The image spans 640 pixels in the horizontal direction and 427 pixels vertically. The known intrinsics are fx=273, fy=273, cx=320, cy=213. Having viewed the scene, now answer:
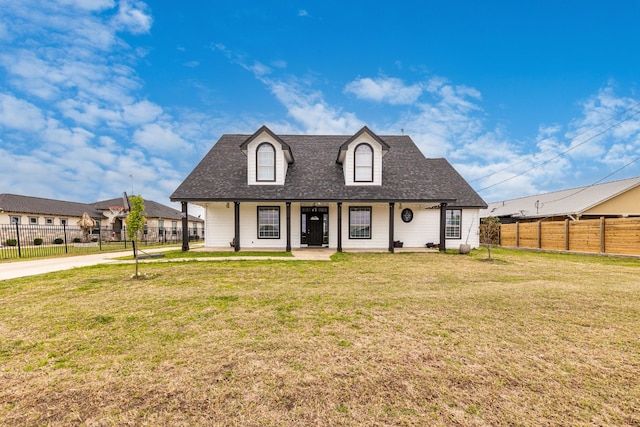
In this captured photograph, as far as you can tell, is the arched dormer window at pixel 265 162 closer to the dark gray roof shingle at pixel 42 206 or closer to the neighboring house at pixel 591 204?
the neighboring house at pixel 591 204

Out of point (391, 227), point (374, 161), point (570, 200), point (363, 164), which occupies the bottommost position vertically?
point (391, 227)

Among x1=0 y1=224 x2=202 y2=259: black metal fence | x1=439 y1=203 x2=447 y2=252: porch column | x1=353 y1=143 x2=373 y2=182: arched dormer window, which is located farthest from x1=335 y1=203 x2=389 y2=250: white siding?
x1=0 y1=224 x2=202 y2=259: black metal fence

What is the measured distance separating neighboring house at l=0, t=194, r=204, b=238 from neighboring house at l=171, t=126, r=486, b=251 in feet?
48.5

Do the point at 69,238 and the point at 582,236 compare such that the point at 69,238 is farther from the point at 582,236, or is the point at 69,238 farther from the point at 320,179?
the point at 582,236

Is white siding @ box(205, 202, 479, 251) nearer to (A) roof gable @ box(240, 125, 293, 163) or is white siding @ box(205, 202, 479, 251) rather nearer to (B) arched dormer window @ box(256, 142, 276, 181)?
(B) arched dormer window @ box(256, 142, 276, 181)

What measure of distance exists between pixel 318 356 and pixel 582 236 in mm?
19522

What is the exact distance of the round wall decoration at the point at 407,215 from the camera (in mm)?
17172

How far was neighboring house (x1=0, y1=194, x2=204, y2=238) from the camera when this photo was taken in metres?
28.3

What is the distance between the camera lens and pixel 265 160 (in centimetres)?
1605

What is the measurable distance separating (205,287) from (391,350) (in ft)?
17.2

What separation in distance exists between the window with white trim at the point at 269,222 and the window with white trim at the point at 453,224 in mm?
10760

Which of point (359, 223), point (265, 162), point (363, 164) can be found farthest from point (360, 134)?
point (265, 162)

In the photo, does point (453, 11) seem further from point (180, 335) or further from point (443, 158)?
point (180, 335)

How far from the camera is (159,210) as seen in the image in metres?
36.9
